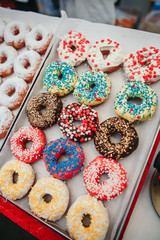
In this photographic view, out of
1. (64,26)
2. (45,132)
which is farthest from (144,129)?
(64,26)

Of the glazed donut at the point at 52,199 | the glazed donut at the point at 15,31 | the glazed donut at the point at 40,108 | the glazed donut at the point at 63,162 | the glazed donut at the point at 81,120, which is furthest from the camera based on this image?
the glazed donut at the point at 15,31

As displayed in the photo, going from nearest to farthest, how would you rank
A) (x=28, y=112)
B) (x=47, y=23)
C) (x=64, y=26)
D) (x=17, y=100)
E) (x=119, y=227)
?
(x=119, y=227) < (x=28, y=112) < (x=17, y=100) < (x=64, y=26) < (x=47, y=23)

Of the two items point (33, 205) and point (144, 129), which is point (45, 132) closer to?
point (33, 205)

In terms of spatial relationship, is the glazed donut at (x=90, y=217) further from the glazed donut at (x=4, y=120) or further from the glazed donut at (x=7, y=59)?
the glazed donut at (x=7, y=59)

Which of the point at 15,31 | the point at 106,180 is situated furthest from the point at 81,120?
the point at 15,31

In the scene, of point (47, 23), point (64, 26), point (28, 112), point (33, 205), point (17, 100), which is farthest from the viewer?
point (47, 23)

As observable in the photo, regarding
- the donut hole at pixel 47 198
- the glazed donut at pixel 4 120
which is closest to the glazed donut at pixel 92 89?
the glazed donut at pixel 4 120
